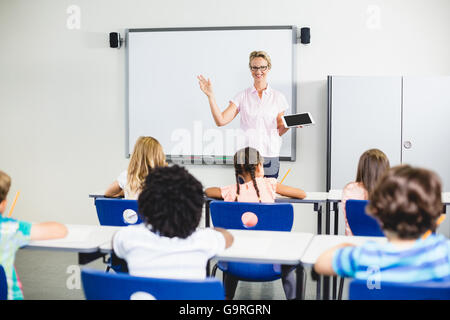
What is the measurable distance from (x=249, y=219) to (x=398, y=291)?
138cm

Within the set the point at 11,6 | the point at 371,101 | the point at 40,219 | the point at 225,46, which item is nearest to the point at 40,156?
the point at 40,219

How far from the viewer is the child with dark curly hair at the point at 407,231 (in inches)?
56.6

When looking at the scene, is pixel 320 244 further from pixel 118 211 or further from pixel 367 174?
pixel 118 211

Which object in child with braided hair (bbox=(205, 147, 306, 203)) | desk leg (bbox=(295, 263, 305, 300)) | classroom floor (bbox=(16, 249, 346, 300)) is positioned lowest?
classroom floor (bbox=(16, 249, 346, 300))

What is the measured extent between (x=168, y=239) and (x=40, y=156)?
4425 mm

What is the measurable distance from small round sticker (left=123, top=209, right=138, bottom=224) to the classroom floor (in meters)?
0.90

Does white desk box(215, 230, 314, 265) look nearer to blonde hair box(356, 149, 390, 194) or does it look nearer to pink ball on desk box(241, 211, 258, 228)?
pink ball on desk box(241, 211, 258, 228)

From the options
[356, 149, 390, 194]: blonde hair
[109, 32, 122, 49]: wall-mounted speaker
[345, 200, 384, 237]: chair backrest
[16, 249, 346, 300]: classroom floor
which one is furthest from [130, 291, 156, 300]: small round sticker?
[109, 32, 122, 49]: wall-mounted speaker

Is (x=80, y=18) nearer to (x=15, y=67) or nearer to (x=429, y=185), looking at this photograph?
(x=15, y=67)

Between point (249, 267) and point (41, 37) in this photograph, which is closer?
point (249, 267)

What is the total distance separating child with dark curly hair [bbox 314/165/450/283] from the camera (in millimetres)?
1437

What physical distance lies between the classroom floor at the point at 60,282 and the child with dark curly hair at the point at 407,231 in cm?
202

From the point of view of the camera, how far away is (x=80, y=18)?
216 inches

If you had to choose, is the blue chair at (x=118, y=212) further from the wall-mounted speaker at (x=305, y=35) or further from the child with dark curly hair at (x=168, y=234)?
the wall-mounted speaker at (x=305, y=35)
